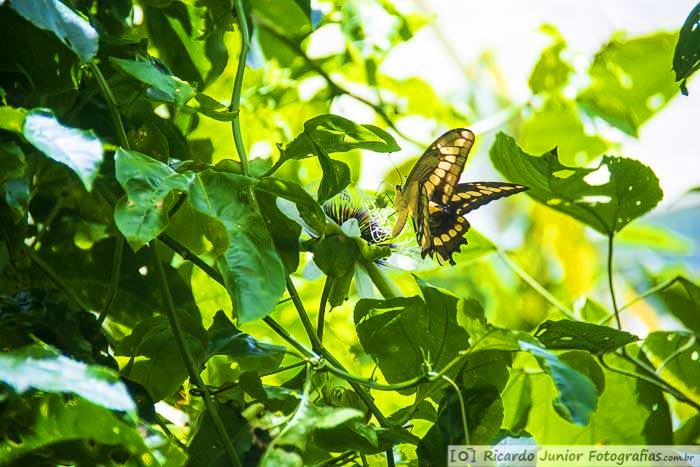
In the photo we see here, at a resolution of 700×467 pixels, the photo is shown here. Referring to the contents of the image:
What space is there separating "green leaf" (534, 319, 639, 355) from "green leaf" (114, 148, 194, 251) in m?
0.23

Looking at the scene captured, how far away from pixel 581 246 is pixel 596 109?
0.63 meters

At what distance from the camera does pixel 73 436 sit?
434mm

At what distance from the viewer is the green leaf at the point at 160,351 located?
0.55m

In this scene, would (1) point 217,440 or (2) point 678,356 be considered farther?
(2) point 678,356

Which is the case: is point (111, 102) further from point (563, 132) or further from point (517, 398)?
point (563, 132)

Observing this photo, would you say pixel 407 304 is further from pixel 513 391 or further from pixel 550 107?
pixel 550 107

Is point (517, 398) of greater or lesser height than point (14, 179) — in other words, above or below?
below

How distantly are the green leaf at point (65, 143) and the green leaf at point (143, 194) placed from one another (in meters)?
0.01

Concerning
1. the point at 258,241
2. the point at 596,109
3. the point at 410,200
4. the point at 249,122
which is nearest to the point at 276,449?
the point at 258,241

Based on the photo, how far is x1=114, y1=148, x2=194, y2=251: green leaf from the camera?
418 millimetres

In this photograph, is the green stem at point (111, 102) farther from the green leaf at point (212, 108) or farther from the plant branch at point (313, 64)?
the plant branch at point (313, 64)

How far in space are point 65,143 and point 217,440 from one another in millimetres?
194

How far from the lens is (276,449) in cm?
41

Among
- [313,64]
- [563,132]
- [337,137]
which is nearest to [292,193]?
[337,137]
